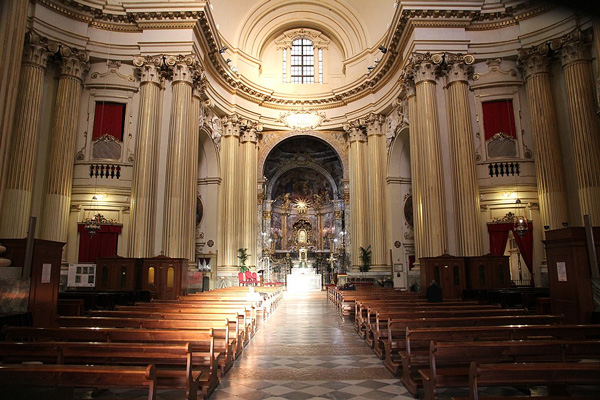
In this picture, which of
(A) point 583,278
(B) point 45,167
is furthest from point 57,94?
(A) point 583,278

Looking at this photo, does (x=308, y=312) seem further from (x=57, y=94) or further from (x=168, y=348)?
(x=57, y=94)

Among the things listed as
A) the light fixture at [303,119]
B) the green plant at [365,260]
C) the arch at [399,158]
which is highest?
the light fixture at [303,119]

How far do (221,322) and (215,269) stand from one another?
562 inches

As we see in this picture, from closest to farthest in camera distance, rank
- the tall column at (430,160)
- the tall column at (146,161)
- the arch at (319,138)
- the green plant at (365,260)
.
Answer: the tall column at (430,160) < the tall column at (146,161) < the green plant at (365,260) < the arch at (319,138)

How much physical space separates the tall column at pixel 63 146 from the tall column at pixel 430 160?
515 inches

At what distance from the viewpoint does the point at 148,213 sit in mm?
15250

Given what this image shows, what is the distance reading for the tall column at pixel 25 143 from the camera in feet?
43.7

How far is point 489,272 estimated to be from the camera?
13391 millimetres

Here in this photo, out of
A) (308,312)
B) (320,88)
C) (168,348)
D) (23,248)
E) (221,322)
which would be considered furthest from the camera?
(320,88)

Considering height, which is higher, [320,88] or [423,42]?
[320,88]

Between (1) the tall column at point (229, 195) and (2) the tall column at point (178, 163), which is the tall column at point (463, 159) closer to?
(2) the tall column at point (178, 163)

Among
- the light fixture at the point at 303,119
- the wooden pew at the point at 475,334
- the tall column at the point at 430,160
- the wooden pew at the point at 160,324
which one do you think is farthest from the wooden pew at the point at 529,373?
the light fixture at the point at 303,119

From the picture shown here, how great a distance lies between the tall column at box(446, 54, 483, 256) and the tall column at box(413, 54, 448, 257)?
544 millimetres

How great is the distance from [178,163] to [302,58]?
14.2 metres
